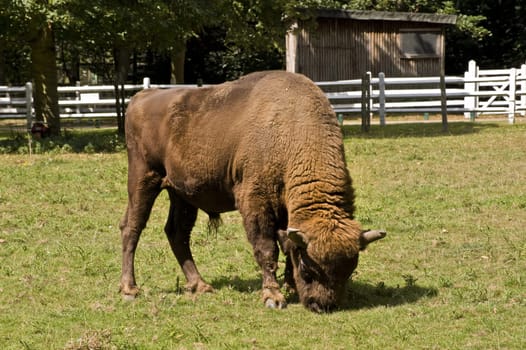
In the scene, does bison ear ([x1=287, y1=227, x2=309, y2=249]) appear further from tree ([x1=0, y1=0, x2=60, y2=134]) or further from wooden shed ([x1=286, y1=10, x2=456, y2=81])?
wooden shed ([x1=286, y1=10, x2=456, y2=81])

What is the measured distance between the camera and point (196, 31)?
30.2 metres

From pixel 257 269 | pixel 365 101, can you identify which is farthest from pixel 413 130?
pixel 257 269

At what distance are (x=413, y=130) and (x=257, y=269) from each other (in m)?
13.9

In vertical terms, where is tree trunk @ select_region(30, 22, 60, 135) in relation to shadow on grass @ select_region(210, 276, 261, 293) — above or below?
above

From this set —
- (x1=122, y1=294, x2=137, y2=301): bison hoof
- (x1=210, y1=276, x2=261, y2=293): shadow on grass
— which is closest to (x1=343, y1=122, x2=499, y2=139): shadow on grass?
(x1=210, y1=276, x2=261, y2=293): shadow on grass

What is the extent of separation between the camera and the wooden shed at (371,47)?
34219 millimetres

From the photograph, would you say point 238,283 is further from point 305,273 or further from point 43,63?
point 43,63

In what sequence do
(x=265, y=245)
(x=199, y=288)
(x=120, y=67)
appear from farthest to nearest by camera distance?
(x=120, y=67)
(x=199, y=288)
(x=265, y=245)

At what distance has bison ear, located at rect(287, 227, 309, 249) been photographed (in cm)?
780

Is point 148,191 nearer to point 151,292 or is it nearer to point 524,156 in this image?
point 151,292

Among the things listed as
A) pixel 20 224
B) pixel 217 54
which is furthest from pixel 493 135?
pixel 217 54

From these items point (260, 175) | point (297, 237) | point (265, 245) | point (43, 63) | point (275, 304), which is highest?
point (43, 63)

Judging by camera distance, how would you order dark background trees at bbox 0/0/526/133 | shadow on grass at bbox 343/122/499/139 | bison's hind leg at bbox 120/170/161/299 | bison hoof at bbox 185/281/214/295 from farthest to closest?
shadow on grass at bbox 343/122/499/139 → dark background trees at bbox 0/0/526/133 → bison's hind leg at bbox 120/170/161/299 → bison hoof at bbox 185/281/214/295

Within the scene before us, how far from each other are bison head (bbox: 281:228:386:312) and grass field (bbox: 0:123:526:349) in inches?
6.4
